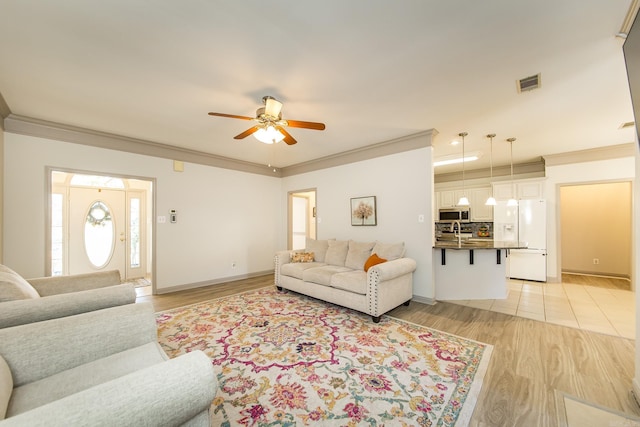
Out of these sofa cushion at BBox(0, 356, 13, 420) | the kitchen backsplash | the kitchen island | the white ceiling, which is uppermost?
the white ceiling

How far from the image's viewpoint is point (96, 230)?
5262 mm

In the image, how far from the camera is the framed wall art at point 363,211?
4457 mm

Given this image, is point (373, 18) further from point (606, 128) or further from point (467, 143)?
point (606, 128)

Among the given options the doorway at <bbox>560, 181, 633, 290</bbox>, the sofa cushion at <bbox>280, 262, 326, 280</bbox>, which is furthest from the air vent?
the doorway at <bbox>560, 181, 633, 290</bbox>

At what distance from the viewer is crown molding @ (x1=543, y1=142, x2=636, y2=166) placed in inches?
175

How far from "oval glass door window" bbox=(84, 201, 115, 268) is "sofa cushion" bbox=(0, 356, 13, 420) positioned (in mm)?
5145

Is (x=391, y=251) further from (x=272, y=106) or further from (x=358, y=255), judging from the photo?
(x=272, y=106)

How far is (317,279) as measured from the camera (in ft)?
12.4

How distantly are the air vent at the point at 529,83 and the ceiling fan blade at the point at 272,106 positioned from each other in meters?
2.37

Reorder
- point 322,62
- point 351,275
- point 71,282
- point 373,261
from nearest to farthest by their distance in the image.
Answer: point 322,62, point 71,282, point 351,275, point 373,261

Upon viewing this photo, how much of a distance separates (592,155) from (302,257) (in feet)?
18.7

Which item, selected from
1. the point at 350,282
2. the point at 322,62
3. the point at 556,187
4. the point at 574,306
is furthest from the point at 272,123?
the point at 556,187

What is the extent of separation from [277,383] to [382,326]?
151cm

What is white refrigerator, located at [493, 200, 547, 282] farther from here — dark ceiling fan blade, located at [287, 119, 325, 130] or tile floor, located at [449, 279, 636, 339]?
dark ceiling fan blade, located at [287, 119, 325, 130]
